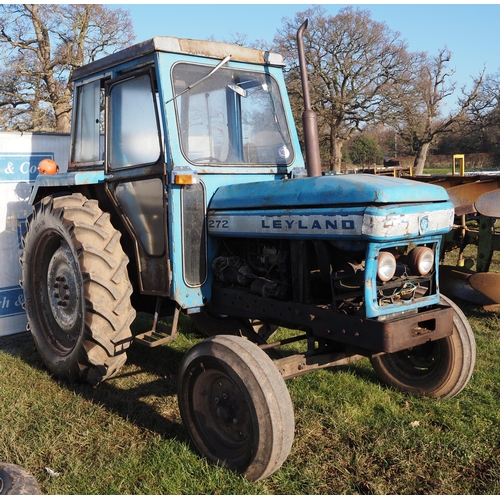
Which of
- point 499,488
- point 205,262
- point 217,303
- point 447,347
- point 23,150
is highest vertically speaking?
point 23,150

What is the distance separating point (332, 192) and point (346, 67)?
874 inches

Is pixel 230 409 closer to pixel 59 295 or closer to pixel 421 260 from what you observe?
pixel 421 260

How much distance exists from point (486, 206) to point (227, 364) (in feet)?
12.3

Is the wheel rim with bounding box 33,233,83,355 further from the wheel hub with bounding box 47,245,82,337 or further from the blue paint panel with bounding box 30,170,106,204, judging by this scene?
the blue paint panel with bounding box 30,170,106,204

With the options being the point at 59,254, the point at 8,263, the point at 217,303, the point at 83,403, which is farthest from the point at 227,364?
the point at 8,263

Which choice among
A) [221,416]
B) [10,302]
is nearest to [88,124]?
[10,302]

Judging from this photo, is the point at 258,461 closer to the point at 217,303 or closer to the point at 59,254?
the point at 217,303

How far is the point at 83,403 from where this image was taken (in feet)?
13.0

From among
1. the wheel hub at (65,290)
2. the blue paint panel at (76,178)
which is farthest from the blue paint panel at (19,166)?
the wheel hub at (65,290)

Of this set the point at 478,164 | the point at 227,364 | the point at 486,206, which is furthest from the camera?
the point at 478,164

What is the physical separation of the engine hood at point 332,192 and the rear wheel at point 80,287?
95 cm

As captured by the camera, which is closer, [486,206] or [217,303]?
[217,303]

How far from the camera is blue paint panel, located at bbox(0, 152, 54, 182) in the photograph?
5.60 metres

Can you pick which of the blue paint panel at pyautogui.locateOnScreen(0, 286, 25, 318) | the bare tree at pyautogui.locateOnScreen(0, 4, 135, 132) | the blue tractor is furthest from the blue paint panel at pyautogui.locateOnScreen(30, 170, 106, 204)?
the bare tree at pyautogui.locateOnScreen(0, 4, 135, 132)
